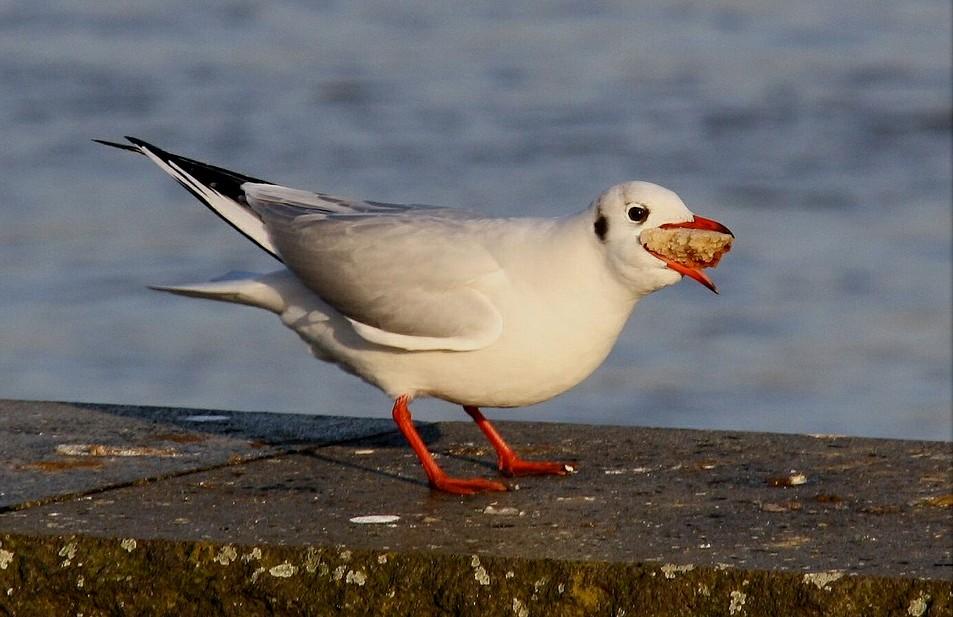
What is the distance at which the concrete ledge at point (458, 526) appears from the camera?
3.70m

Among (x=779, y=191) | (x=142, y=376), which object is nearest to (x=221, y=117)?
(x=779, y=191)

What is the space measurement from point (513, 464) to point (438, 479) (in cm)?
33

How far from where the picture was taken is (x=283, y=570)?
381 cm

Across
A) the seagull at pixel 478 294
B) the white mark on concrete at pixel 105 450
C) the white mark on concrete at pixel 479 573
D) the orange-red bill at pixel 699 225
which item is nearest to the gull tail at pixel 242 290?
the seagull at pixel 478 294

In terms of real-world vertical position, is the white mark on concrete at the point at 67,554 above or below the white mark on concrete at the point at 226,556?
below

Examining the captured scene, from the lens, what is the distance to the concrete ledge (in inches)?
146

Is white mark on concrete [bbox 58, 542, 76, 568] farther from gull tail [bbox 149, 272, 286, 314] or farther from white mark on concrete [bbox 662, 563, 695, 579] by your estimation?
gull tail [bbox 149, 272, 286, 314]

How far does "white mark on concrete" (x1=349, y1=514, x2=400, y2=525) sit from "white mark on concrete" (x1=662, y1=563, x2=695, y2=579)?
74 cm

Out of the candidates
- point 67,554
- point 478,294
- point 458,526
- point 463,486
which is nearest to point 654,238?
point 478,294

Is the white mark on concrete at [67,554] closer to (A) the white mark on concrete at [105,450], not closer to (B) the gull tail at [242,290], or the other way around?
(A) the white mark on concrete at [105,450]

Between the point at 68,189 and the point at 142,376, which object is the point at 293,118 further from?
the point at 142,376

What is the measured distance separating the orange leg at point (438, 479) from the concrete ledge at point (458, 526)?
5 cm

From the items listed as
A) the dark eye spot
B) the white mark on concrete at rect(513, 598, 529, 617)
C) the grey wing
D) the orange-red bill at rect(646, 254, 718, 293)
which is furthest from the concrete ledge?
the dark eye spot

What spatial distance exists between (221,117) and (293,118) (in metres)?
0.70
